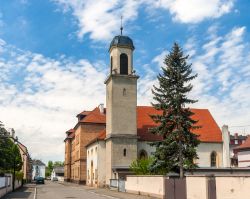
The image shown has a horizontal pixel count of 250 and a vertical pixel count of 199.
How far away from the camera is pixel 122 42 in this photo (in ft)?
166

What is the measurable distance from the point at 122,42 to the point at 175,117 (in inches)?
774

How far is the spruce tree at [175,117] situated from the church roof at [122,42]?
1658 cm

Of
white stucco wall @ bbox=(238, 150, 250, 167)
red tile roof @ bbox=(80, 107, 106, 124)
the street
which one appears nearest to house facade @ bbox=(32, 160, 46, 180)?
red tile roof @ bbox=(80, 107, 106, 124)

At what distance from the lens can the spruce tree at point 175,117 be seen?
110 ft

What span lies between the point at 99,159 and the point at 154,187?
21.9 metres

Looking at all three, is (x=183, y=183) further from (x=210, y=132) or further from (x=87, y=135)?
(x=87, y=135)

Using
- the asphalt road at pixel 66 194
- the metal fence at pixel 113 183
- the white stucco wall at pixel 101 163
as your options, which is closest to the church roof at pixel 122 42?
the white stucco wall at pixel 101 163

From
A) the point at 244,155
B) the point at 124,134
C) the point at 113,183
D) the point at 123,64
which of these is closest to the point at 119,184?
the point at 113,183

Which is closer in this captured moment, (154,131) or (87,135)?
(154,131)

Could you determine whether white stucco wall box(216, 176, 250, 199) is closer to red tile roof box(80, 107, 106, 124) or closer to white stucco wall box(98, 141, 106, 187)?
white stucco wall box(98, 141, 106, 187)

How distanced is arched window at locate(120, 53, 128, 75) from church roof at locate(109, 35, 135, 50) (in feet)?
4.37

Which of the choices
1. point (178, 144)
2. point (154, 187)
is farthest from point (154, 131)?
point (154, 187)

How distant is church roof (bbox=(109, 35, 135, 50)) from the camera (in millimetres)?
50438

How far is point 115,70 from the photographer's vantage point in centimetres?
4991
